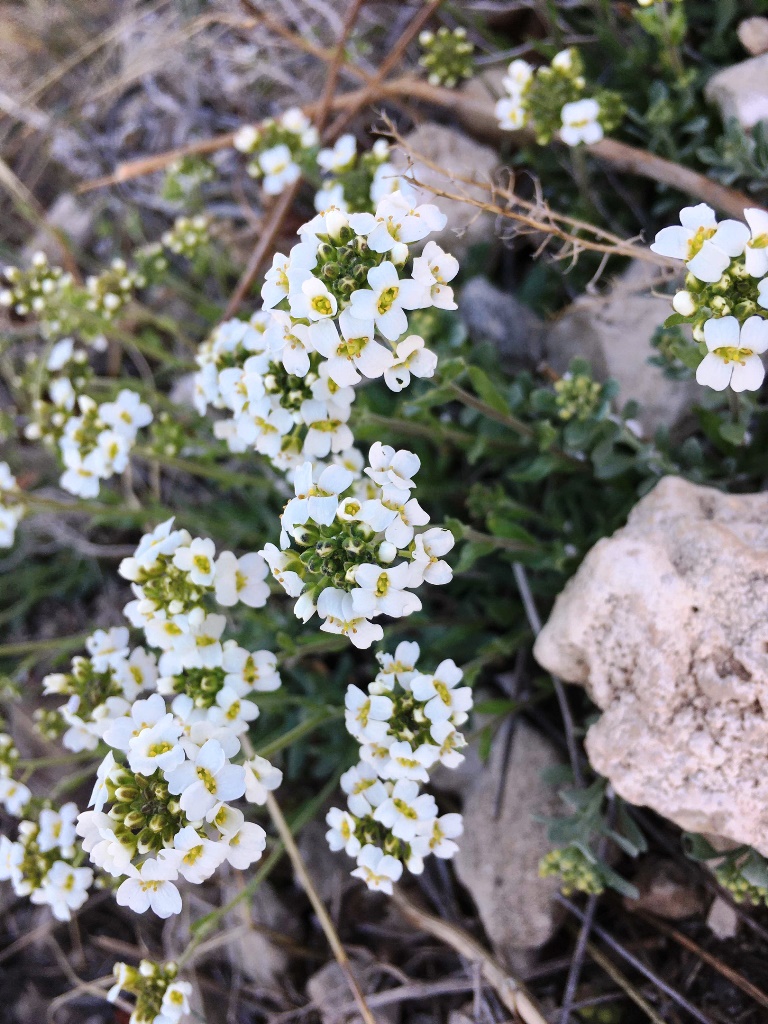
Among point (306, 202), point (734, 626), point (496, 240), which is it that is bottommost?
point (734, 626)

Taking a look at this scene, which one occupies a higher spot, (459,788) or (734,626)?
(734,626)

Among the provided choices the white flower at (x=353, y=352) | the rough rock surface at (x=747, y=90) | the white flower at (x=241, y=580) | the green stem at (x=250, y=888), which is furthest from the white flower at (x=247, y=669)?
the rough rock surface at (x=747, y=90)

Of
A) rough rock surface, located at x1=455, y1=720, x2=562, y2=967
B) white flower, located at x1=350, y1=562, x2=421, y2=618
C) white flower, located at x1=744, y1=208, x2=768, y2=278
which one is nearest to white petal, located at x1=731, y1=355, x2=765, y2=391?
white flower, located at x1=744, y1=208, x2=768, y2=278

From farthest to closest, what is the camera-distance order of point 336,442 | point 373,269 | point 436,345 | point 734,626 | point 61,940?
point 61,940, point 436,345, point 336,442, point 734,626, point 373,269

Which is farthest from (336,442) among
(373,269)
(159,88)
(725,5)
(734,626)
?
(159,88)

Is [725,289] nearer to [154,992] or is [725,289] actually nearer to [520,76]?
[520,76]

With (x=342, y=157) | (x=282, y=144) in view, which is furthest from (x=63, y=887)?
(x=282, y=144)

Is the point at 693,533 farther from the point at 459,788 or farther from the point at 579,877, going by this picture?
the point at 459,788
